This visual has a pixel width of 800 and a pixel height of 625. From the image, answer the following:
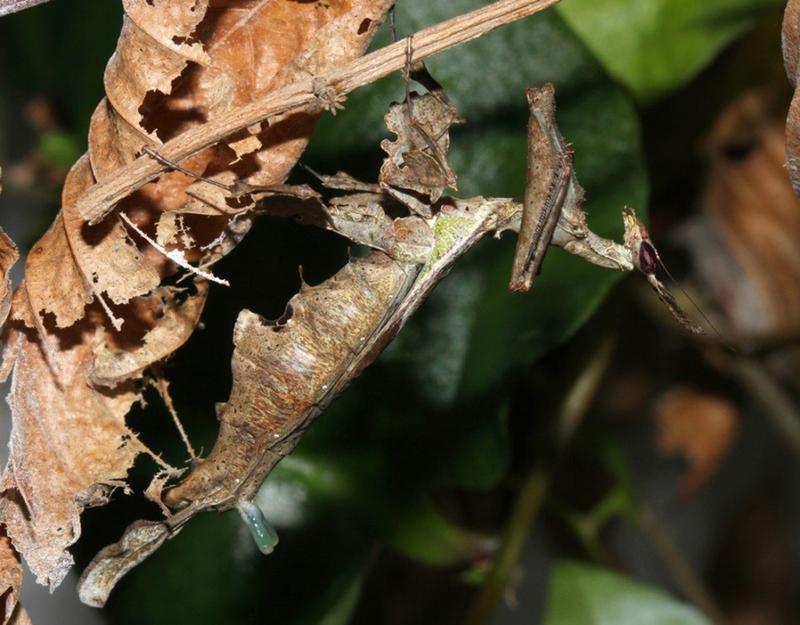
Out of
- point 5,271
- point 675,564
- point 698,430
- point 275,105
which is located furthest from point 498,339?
point 698,430

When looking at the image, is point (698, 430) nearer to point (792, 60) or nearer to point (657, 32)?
point (657, 32)

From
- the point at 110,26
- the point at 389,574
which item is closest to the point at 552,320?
the point at 110,26

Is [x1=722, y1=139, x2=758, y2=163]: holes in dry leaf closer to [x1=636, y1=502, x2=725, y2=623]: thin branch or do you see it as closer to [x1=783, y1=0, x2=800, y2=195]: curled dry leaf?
[x1=636, y1=502, x2=725, y2=623]: thin branch

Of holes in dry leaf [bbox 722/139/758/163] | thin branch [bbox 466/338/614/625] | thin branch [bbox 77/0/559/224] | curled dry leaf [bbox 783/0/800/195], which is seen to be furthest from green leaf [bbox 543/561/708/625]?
thin branch [bbox 77/0/559/224]

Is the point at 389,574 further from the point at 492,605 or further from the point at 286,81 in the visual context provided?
the point at 286,81

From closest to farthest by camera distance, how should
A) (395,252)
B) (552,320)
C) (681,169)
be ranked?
(395,252)
(552,320)
(681,169)

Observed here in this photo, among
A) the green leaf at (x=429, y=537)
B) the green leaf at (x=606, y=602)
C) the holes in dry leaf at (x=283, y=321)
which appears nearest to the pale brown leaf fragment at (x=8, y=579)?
the holes in dry leaf at (x=283, y=321)

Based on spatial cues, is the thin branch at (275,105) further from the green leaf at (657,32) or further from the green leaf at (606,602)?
the green leaf at (606,602)
